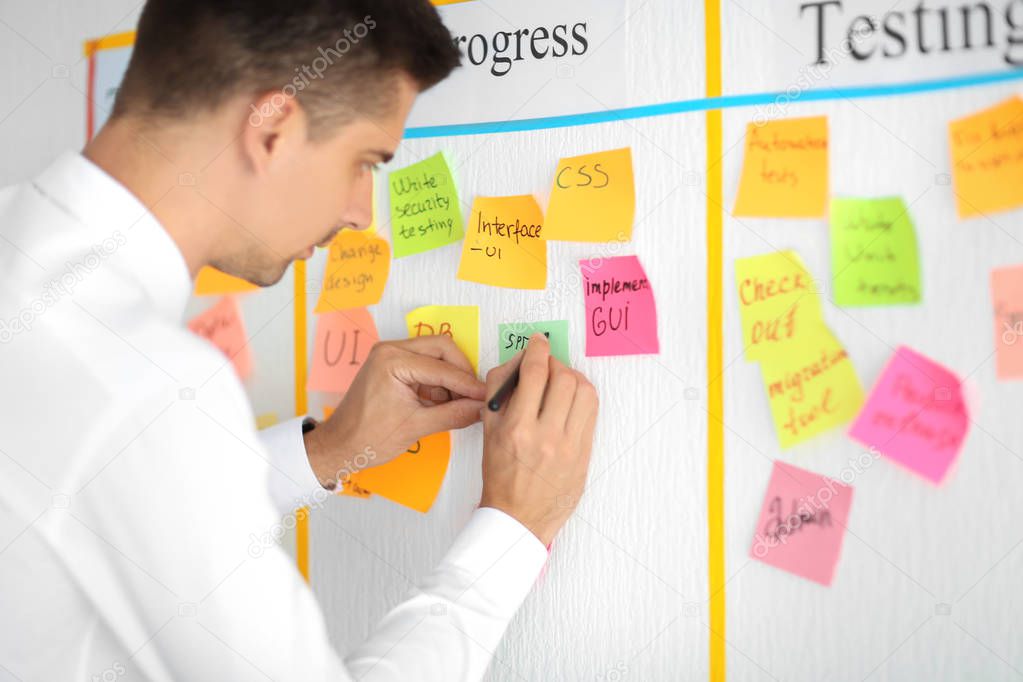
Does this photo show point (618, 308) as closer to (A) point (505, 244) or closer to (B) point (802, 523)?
(A) point (505, 244)

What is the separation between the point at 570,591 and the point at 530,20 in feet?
2.14

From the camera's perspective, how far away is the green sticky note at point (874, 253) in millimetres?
808

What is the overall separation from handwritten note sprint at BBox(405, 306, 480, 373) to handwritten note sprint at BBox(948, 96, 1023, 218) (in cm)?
52

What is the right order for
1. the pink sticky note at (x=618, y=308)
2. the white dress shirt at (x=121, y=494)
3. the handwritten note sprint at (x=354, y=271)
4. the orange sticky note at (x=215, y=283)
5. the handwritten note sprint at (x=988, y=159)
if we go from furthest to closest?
the orange sticky note at (x=215, y=283) < the handwritten note sprint at (x=354, y=271) < the pink sticky note at (x=618, y=308) < the handwritten note sprint at (x=988, y=159) < the white dress shirt at (x=121, y=494)

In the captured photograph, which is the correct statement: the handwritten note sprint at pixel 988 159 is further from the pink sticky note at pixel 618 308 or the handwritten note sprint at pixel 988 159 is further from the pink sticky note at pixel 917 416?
the pink sticky note at pixel 618 308

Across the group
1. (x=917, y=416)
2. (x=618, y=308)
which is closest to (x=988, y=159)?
(x=917, y=416)

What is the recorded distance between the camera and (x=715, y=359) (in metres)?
0.87

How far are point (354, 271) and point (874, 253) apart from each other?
0.60 metres

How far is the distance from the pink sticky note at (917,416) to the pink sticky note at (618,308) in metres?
0.23

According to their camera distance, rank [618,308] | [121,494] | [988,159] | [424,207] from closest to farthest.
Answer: [121,494], [988,159], [618,308], [424,207]

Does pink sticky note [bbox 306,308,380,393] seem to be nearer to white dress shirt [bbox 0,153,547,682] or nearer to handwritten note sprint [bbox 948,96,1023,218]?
white dress shirt [bbox 0,153,547,682]

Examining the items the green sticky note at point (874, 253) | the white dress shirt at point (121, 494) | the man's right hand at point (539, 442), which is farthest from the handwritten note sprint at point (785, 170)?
the white dress shirt at point (121, 494)

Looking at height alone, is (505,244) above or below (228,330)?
above

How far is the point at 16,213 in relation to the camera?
737mm
